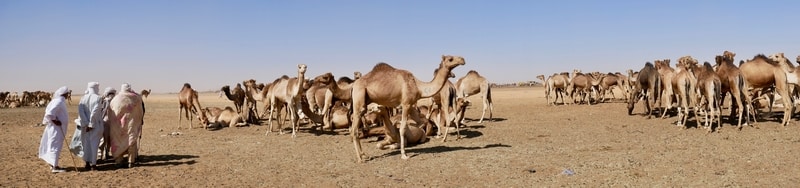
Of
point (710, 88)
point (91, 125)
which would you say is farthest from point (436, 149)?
point (710, 88)

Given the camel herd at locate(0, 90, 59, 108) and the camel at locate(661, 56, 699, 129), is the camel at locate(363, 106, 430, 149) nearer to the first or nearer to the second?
the camel at locate(661, 56, 699, 129)

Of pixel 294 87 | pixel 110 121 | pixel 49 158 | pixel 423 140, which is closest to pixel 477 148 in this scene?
pixel 423 140

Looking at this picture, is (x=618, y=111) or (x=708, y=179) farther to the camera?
(x=618, y=111)

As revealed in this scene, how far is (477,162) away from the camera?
30.1 feet

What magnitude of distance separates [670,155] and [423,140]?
208 inches

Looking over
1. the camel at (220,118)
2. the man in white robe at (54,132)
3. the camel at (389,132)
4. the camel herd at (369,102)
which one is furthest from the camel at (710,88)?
the camel at (220,118)

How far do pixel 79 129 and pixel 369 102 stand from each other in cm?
508

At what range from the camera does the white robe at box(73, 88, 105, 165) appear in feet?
29.8

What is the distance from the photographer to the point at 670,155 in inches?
362

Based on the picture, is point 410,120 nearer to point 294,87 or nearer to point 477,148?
point 477,148

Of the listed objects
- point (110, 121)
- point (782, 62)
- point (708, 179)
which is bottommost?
point (708, 179)

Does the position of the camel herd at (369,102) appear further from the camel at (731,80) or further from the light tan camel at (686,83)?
the camel at (731,80)

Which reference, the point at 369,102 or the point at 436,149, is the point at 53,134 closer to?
the point at 369,102

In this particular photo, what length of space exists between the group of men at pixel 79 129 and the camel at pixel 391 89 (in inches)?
174
